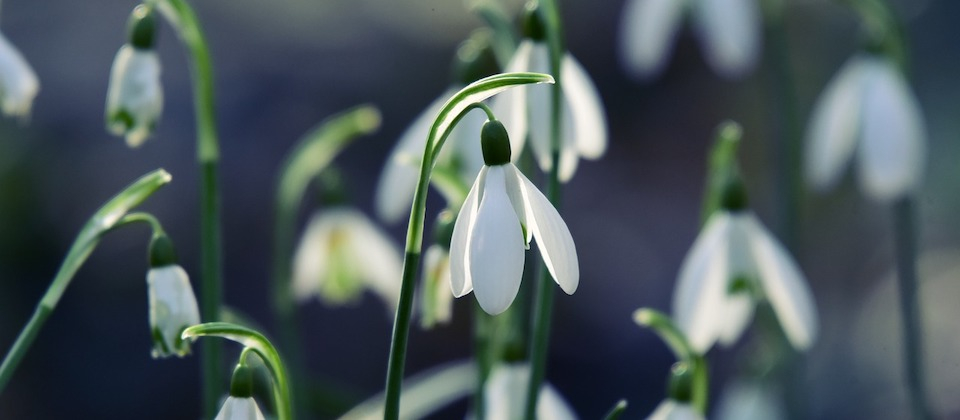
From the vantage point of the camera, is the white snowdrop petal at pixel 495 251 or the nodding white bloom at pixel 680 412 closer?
the white snowdrop petal at pixel 495 251

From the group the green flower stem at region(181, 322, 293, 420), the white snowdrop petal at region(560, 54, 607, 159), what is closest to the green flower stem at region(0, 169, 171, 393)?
the green flower stem at region(181, 322, 293, 420)

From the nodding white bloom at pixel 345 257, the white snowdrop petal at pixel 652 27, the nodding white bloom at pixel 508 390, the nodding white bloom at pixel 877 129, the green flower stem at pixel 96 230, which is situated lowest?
the nodding white bloom at pixel 508 390

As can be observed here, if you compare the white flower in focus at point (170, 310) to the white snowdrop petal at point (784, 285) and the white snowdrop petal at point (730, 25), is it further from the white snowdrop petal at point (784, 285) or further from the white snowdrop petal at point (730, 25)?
the white snowdrop petal at point (730, 25)

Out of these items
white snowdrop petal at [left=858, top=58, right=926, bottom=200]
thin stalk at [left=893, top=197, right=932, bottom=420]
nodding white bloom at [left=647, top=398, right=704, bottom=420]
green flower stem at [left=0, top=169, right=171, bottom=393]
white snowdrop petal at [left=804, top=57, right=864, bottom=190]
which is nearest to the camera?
green flower stem at [left=0, top=169, right=171, bottom=393]

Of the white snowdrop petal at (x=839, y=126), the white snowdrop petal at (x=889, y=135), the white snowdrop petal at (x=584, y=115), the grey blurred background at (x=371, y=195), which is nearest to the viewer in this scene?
the white snowdrop petal at (x=584, y=115)

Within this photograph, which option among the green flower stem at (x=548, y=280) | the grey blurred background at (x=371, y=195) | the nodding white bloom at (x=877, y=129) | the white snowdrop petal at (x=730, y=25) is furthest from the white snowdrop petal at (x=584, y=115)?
the grey blurred background at (x=371, y=195)

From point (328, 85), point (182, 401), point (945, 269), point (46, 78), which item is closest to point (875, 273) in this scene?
point (945, 269)

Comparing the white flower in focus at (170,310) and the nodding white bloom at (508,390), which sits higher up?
the white flower in focus at (170,310)

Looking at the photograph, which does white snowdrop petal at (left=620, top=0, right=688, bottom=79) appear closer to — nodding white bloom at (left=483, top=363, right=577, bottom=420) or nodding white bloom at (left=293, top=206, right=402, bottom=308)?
nodding white bloom at (left=293, top=206, right=402, bottom=308)
